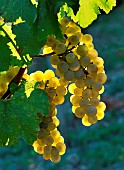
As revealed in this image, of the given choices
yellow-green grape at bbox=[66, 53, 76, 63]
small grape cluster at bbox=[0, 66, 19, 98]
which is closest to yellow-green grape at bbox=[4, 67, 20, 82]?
small grape cluster at bbox=[0, 66, 19, 98]

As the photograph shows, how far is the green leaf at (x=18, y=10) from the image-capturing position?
0.82m

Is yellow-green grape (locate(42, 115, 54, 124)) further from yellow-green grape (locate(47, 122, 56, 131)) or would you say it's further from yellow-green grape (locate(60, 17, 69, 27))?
yellow-green grape (locate(60, 17, 69, 27))

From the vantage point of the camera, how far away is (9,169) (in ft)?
13.8

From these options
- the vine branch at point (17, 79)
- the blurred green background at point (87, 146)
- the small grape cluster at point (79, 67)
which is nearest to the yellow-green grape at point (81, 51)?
the small grape cluster at point (79, 67)

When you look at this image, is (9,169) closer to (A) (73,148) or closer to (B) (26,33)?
(A) (73,148)

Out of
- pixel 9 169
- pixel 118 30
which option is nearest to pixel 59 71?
pixel 9 169

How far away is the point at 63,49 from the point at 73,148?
395 cm

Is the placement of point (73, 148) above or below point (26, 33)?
below

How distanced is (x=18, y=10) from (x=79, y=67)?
0.51 ft

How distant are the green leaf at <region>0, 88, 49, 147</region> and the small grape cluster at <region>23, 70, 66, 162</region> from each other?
4 cm

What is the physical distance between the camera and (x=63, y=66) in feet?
2.92

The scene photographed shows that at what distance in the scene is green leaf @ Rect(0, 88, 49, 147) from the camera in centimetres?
85

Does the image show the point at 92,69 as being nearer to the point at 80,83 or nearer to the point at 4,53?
the point at 80,83

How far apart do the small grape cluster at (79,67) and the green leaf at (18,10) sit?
8 cm
